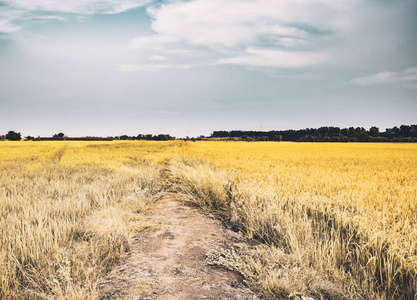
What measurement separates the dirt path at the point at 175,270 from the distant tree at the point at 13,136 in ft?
246

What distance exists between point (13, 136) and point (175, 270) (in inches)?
3038

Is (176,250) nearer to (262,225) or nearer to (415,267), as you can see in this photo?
(262,225)

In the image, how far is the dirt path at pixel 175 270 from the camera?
8.59 feet

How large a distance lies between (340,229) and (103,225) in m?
4.11

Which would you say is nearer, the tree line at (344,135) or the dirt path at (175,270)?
the dirt path at (175,270)

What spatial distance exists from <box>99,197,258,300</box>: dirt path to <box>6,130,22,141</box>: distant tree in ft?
246

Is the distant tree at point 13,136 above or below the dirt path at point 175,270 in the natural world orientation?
above

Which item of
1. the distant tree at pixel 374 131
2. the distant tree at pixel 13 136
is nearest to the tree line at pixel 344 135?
the distant tree at pixel 374 131

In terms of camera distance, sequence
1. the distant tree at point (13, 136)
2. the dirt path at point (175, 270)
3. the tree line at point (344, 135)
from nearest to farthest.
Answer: the dirt path at point (175, 270) < the distant tree at point (13, 136) < the tree line at point (344, 135)

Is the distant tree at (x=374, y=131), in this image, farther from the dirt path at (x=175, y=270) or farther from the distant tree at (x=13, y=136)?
the distant tree at (x=13, y=136)

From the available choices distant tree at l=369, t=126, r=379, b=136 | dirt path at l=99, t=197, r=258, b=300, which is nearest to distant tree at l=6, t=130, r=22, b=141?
dirt path at l=99, t=197, r=258, b=300

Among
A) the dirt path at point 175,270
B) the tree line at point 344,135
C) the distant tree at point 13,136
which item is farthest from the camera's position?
the tree line at point 344,135

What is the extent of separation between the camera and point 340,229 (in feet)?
14.5

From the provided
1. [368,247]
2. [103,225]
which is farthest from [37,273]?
[368,247]
